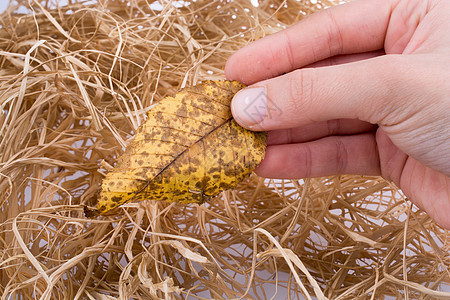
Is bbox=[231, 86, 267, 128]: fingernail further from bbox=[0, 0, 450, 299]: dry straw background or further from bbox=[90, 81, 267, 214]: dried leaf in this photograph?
bbox=[0, 0, 450, 299]: dry straw background

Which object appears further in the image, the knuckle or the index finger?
the index finger

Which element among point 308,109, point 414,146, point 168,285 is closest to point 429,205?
point 414,146

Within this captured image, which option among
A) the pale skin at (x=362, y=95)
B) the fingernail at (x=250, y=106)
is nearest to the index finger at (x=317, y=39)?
the pale skin at (x=362, y=95)

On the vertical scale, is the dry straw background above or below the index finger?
below

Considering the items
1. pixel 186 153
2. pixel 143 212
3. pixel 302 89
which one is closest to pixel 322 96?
pixel 302 89

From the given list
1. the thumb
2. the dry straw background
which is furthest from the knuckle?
the dry straw background

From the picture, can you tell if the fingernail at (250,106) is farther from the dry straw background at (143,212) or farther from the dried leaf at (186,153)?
the dry straw background at (143,212)

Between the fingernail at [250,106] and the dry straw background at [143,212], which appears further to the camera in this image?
the dry straw background at [143,212]

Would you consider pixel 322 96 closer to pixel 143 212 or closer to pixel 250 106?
pixel 250 106

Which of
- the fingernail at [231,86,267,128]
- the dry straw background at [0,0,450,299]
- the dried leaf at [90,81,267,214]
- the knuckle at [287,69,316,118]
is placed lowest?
the dry straw background at [0,0,450,299]
